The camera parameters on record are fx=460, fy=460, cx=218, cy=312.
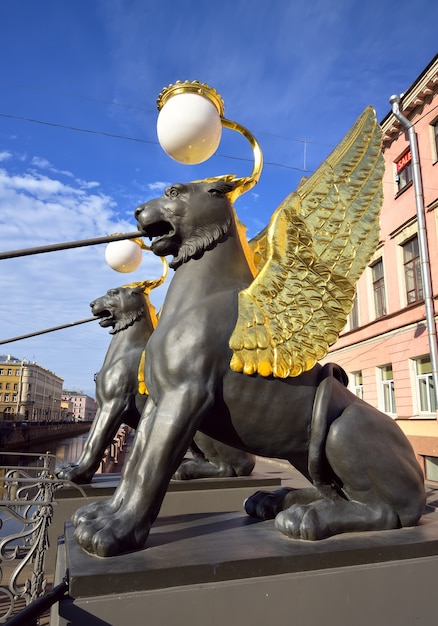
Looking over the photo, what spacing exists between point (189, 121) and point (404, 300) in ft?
35.4

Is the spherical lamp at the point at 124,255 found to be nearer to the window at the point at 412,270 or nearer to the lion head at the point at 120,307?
the lion head at the point at 120,307

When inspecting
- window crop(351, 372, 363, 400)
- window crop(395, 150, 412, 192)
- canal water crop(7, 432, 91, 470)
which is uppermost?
window crop(395, 150, 412, 192)

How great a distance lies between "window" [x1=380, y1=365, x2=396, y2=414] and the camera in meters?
12.1

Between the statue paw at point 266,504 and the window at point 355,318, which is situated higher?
the window at point 355,318

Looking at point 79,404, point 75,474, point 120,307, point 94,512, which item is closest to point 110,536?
point 94,512

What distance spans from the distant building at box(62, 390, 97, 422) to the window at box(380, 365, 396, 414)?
10250cm

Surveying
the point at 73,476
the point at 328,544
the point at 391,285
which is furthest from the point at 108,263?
the point at 391,285

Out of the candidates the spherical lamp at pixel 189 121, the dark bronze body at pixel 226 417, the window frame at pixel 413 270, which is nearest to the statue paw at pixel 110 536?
the dark bronze body at pixel 226 417

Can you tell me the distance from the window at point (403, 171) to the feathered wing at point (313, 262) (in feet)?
35.7

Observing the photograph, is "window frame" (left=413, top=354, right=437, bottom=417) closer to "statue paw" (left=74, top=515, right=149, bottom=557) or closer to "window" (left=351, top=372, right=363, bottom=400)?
"window" (left=351, top=372, right=363, bottom=400)

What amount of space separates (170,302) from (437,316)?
9398 millimetres

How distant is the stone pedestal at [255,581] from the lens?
131 cm

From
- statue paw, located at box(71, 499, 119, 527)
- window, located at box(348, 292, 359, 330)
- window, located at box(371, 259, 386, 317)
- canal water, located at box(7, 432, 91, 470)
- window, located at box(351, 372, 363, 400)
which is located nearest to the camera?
statue paw, located at box(71, 499, 119, 527)

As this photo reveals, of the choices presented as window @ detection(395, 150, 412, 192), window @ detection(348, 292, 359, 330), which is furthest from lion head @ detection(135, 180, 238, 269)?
window @ detection(348, 292, 359, 330)
